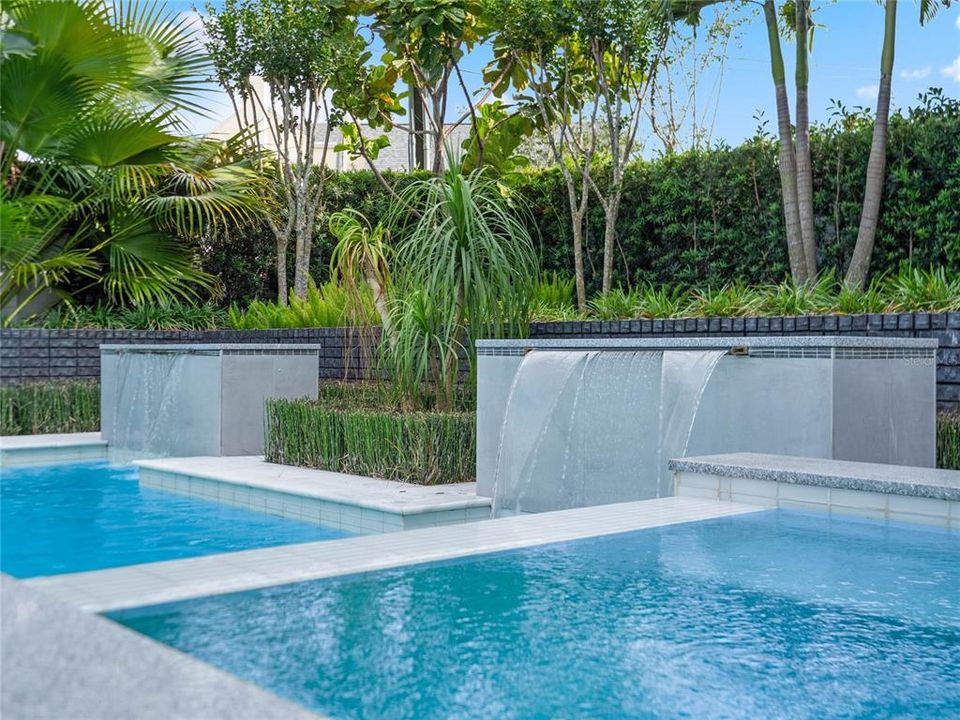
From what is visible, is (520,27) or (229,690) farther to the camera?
(520,27)

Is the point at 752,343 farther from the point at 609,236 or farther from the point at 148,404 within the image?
the point at 148,404

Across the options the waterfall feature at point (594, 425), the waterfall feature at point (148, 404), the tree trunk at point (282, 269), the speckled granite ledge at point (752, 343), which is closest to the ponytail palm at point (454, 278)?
the speckled granite ledge at point (752, 343)

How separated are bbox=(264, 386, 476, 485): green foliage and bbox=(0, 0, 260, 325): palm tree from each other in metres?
3.31

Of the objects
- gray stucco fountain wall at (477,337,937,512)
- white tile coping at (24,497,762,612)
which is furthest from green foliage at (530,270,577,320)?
white tile coping at (24,497,762,612)

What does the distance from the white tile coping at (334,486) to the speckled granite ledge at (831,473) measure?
1639 mm

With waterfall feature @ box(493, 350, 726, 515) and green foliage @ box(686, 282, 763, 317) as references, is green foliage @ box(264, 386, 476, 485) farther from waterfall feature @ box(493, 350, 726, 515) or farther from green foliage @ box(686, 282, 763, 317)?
green foliage @ box(686, 282, 763, 317)

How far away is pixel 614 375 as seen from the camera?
236 inches

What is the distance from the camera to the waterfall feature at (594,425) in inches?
221

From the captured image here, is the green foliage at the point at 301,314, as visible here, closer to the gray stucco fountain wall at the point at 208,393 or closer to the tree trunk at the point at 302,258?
the tree trunk at the point at 302,258

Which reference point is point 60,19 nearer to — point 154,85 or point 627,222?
point 154,85

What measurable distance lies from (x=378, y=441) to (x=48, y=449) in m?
4.05

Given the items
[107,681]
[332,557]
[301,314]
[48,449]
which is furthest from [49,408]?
[107,681]

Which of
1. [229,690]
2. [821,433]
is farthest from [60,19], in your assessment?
[229,690]

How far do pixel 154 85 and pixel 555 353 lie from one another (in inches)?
278
